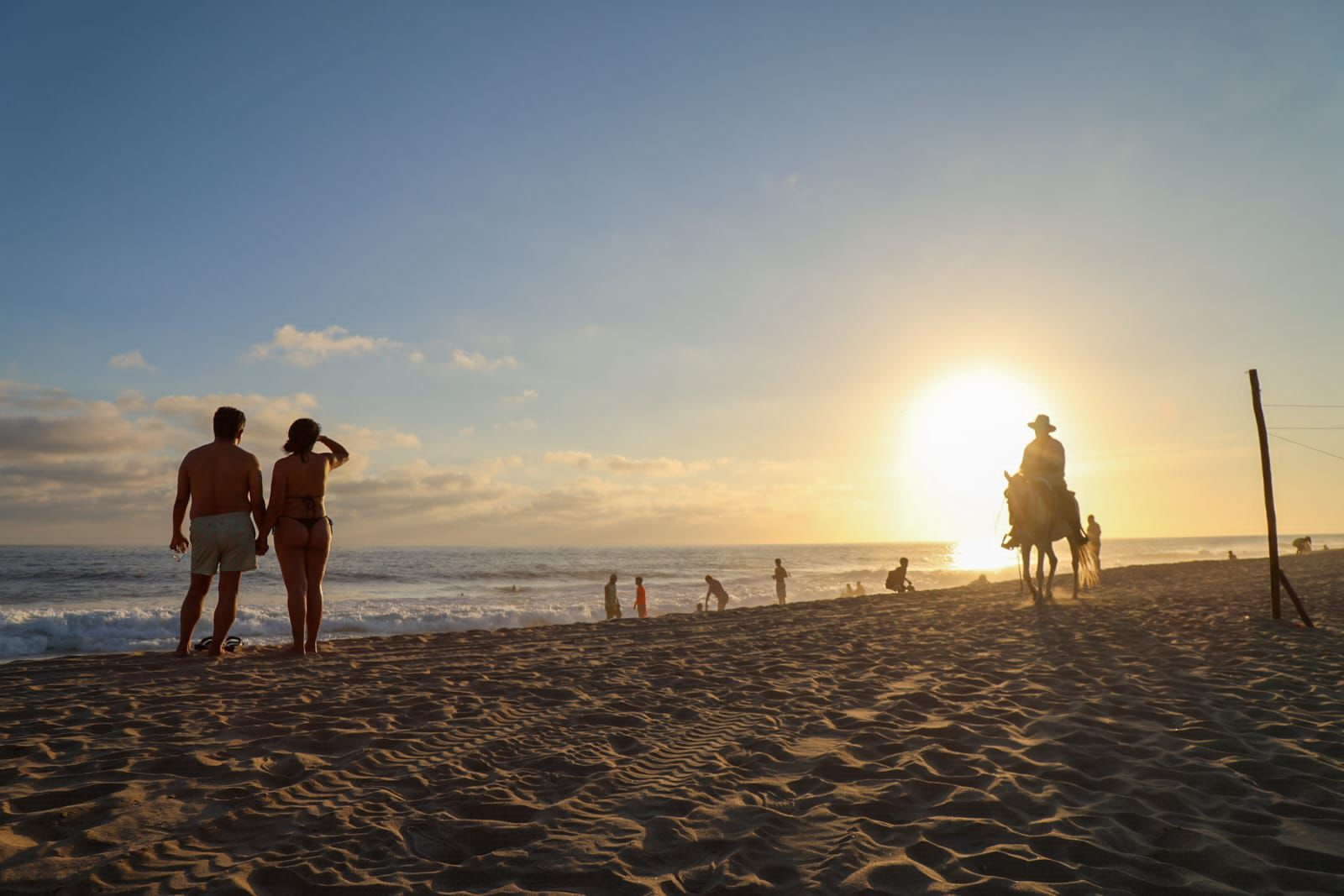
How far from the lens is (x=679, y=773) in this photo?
3.87 meters

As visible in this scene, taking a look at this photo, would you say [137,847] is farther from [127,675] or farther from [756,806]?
[127,675]

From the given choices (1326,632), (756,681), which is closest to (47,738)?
(756,681)

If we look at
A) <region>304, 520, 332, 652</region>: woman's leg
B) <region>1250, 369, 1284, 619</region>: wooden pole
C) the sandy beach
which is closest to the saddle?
<region>1250, 369, 1284, 619</region>: wooden pole

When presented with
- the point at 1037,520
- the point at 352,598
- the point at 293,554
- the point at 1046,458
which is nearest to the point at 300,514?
the point at 293,554

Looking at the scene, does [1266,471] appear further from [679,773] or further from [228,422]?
[228,422]

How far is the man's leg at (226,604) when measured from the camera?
6551mm

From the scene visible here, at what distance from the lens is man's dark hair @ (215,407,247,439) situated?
671 centimetres

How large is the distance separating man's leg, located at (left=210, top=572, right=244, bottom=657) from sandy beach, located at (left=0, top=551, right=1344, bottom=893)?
343mm

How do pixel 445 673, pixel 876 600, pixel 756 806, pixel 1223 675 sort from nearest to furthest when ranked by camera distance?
pixel 756 806 → pixel 1223 675 → pixel 445 673 → pixel 876 600

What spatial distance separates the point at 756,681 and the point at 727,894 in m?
3.86

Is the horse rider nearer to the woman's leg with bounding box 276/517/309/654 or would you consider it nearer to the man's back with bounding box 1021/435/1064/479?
the man's back with bounding box 1021/435/1064/479

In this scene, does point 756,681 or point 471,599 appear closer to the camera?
point 756,681

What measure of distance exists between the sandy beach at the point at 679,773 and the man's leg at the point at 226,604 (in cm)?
34

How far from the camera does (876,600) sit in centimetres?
1476
